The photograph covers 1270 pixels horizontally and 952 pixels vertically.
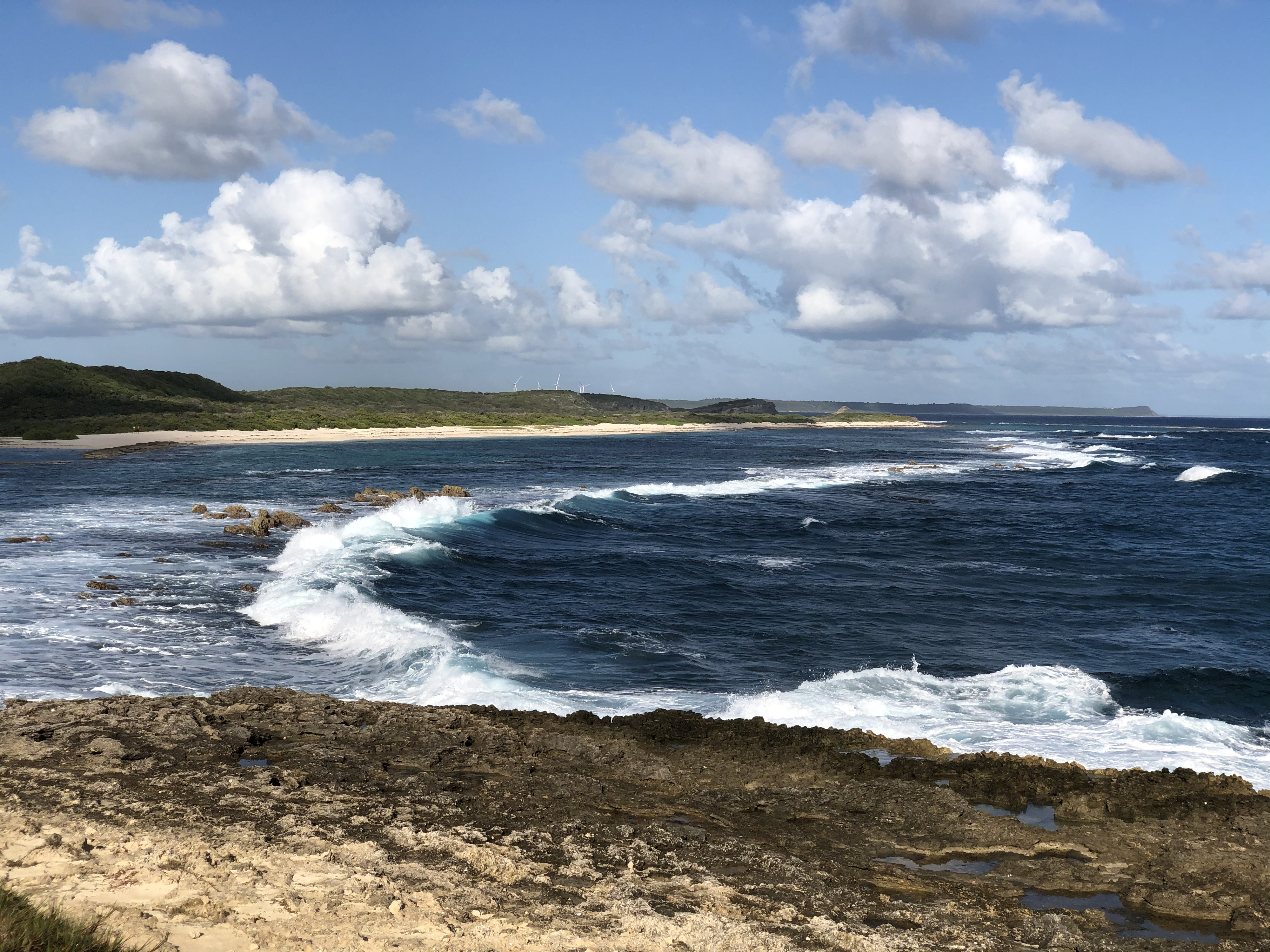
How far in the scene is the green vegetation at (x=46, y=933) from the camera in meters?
5.54

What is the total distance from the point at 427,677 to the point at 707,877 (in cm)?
832

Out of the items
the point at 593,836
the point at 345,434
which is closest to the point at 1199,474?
the point at 593,836

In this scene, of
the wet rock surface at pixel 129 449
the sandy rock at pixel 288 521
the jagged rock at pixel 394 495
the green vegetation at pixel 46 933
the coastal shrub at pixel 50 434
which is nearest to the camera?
the green vegetation at pixel 46 933

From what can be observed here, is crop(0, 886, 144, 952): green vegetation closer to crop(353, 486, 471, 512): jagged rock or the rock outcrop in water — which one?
crop(353, 486, 471, 512): jagged rock

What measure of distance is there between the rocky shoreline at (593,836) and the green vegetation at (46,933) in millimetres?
330

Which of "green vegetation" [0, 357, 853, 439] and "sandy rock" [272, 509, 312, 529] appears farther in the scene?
"green vegetation" [0, 357, 853, 439]

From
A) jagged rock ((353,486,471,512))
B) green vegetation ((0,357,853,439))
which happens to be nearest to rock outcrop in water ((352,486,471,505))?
jagged rock ((353,486,471,512))

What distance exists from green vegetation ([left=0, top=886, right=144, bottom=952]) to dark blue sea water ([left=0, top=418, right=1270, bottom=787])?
298 inches

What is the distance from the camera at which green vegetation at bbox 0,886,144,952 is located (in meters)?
5.54

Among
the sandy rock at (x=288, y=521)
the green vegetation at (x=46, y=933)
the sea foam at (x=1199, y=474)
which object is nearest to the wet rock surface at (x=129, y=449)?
the sandy rock at (x=288, y=521)

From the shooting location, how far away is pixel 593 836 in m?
8.43

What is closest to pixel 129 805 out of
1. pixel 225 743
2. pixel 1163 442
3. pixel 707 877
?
pixel 225 743

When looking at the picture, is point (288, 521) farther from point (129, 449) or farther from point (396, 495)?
point (129, 449)

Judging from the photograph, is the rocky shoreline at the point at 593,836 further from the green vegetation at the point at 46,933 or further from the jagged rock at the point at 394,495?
the jagged rock at the point at 394,495
